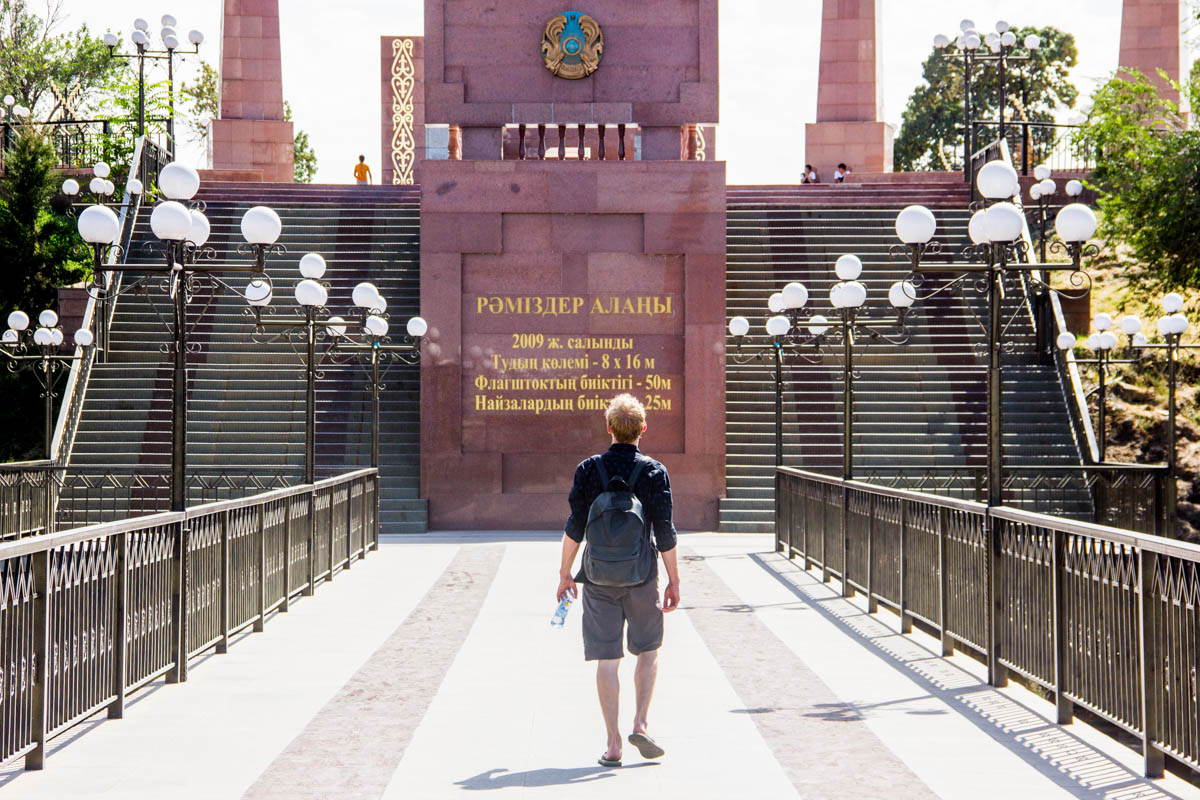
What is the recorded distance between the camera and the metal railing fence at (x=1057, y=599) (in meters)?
6.67

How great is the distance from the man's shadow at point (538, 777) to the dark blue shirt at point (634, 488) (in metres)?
1.16

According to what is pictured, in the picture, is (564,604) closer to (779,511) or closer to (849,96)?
(779,511)

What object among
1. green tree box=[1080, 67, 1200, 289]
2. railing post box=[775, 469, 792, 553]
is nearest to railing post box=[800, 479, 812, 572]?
railing post box=[775, 469, 792, 553]

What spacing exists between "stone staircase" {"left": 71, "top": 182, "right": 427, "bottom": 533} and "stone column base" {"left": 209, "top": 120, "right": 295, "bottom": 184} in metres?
11.1

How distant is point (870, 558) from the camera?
1381 centimetres

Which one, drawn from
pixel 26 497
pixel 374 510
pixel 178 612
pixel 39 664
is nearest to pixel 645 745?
pixel 39 664

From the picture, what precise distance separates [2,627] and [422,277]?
732 inches

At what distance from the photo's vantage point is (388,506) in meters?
24.3

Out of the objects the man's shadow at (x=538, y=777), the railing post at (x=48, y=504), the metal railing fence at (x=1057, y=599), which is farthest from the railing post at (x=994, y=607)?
the railing post at (x=48, y=504)

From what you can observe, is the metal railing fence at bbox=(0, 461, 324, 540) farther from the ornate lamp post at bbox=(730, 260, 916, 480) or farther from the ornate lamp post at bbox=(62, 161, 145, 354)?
the ornate lamp post at bbox=(730, 260, 916, 480)

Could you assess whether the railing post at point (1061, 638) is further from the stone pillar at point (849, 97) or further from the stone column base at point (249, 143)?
Answer: the stone column base at point (249, 143)

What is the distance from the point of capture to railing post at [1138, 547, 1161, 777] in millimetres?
6836

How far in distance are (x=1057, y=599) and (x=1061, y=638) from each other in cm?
24

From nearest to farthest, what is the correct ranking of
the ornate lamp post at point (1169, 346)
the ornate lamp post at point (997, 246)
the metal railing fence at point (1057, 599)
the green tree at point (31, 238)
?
the metal railing fence at point (1057, 599) → the ornate lamp post at point (997, 246) → the ornate lamp post at point (1169, 346) → the green tree at point (31, 238)
